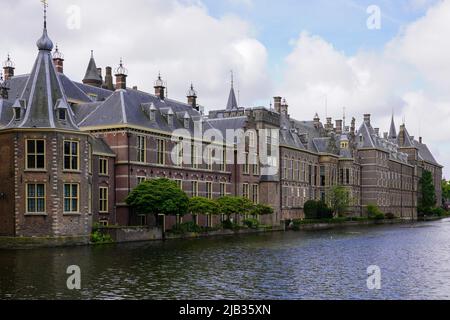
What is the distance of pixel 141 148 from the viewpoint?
2211 inches

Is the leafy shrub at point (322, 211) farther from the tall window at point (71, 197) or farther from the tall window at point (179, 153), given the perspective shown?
the tall window at point (71, 197)

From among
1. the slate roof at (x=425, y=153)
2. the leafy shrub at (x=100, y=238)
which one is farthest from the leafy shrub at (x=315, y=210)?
the slate roof at (x=425, y=153)

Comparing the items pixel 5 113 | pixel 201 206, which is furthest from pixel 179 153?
pixel 5 113

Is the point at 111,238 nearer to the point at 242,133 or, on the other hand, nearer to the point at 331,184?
the point at 242,133

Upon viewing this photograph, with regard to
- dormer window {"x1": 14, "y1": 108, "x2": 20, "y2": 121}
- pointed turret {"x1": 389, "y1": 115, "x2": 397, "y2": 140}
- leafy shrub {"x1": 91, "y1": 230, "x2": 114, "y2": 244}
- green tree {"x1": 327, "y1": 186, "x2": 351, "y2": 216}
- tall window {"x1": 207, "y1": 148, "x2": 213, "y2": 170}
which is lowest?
leafy shrub {"x1": 91, "y1": 230, "x2": 114, "y2": 244}

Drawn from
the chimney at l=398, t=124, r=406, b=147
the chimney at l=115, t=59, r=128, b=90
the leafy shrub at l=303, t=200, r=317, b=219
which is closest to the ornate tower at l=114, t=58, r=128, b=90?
the chimney at l=115, t=59, r=128, b=90

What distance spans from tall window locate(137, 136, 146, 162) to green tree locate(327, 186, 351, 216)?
42.6m

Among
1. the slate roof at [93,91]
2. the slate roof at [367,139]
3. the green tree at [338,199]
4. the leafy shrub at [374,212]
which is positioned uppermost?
the slate roof at [93,91]

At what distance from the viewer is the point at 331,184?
99375 millimetres

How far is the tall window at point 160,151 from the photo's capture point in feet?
192

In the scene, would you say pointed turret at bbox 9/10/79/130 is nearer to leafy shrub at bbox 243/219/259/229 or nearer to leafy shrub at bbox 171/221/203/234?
leafy shrub at bbox 171/221/203/234

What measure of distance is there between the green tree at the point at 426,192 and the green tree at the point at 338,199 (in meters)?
54.0

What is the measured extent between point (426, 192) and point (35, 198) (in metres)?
115

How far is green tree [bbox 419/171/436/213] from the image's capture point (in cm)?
14200
